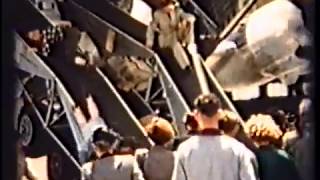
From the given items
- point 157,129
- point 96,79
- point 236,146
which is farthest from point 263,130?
point 96,79

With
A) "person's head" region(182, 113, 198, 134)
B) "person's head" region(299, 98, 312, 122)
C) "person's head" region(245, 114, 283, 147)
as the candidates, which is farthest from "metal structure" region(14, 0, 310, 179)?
"person's head" region(299, 98, 312, 122)

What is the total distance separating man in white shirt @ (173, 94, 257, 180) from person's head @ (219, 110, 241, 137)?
2 centimetres

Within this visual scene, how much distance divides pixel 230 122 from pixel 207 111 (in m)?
0.10

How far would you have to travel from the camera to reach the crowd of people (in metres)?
5.10

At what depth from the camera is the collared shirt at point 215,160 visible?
16.8ft

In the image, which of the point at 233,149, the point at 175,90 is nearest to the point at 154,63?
the point at 175,90

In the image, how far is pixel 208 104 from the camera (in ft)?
17.0

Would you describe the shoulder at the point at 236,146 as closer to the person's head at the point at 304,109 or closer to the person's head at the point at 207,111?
the person's head at the point at 207,111

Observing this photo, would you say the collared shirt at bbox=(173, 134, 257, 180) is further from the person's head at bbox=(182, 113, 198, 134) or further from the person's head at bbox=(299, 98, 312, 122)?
the person's head at bbox=(299, 98, 312, 122)

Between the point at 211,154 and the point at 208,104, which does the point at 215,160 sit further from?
the point at 208,104

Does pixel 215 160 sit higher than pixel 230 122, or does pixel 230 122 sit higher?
pixel 230 122

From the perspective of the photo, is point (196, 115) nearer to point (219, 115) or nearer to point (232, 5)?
point (219, 115)

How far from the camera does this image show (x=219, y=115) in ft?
17.0

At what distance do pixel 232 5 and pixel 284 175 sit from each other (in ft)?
2.21
